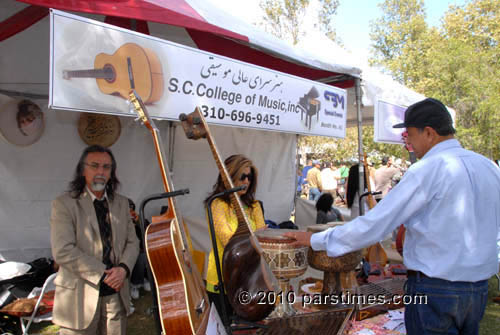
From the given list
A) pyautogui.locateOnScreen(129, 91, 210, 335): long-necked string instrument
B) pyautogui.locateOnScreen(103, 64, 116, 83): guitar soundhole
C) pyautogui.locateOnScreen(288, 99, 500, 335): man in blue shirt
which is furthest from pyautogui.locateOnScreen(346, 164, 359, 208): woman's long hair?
pyautogui.locateOnScreen(129, 91, 210, 335): long-necked string instrument

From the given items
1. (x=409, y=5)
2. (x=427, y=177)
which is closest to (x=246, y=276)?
(x=427, y=177)

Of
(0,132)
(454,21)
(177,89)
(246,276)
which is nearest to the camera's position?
(246,276)

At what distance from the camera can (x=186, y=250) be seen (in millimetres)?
2088

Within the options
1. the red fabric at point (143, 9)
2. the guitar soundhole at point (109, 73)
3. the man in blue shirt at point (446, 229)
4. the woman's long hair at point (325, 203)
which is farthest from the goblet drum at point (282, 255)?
the woman's long hair at point (325, 203)

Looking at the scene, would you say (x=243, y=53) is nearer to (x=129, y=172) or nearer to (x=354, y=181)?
(x=129, y=172)

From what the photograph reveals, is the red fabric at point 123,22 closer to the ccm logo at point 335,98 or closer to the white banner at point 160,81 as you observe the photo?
the white banner at point 160,81

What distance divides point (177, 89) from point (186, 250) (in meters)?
1.42

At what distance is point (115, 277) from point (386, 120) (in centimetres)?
424

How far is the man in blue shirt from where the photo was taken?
1.67m

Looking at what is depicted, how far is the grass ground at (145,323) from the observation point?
3.61 m

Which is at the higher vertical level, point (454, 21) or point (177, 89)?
point (454, 21)

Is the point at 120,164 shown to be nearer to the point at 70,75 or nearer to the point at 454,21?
the point at 70,75

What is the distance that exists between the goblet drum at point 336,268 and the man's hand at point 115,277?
1.52 meters

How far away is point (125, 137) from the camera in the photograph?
539 cm
